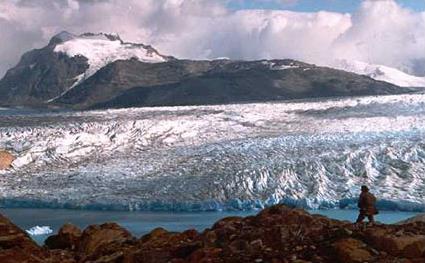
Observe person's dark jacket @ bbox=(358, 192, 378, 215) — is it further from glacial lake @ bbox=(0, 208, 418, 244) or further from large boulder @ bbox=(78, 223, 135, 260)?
glacial lake @ bbox=(0, 208, 418, 244)

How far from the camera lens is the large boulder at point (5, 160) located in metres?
57.9

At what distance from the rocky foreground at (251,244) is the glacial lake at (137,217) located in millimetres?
22222

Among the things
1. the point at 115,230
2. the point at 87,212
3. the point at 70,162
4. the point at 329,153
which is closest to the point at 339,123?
the point at 329,153

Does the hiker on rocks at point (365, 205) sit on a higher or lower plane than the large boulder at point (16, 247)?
higher

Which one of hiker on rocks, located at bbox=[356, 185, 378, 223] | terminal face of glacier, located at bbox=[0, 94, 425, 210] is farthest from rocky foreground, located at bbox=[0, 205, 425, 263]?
terminal face of glacier, located at bbox=[0, 94, 425, 210]

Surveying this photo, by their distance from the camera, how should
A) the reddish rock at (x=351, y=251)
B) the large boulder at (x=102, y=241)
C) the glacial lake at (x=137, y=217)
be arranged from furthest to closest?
the glacial lake at (x=137, y=217)
the large boulder at (x=102, y=241)
the reddish rock at (x=351, y=251)

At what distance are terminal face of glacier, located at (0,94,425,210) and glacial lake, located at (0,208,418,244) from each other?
1.39 metres

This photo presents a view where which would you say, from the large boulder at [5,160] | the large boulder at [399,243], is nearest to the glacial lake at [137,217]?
the large boulder at [5,160]

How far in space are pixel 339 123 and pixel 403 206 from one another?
928 inches

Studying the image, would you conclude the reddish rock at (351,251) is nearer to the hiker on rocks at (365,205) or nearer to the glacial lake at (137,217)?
the hiker on rocks at (365,205)

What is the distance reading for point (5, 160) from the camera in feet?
191

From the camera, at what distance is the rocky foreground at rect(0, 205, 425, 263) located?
395 inches

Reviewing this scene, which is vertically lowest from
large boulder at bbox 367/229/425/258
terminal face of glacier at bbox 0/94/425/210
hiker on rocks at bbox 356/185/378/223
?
large boulder at bbox 367/229/425/258

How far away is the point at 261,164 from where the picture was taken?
48344 millimetres
